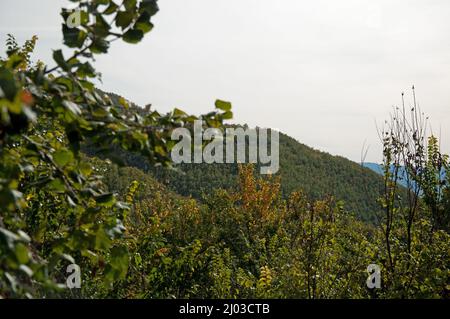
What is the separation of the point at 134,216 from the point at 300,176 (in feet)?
125

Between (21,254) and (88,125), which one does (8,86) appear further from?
(88,125)

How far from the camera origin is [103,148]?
5.45 feet

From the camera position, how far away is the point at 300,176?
49.1 meters

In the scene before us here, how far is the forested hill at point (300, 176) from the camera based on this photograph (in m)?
41.6

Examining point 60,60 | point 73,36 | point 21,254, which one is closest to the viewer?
point 21,254

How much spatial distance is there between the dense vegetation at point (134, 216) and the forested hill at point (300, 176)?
28.0m

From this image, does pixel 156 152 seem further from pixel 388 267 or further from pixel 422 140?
pixel 422 140

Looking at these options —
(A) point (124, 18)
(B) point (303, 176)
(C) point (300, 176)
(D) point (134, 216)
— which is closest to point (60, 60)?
(A) point (124, 18)

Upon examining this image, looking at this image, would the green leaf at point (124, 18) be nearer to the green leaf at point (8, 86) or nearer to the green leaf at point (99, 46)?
the green leaf at point (99, 46)

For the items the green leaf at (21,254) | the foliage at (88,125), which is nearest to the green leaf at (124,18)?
the foliage at (88,125)

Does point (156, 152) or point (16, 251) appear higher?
point (156, 152)
